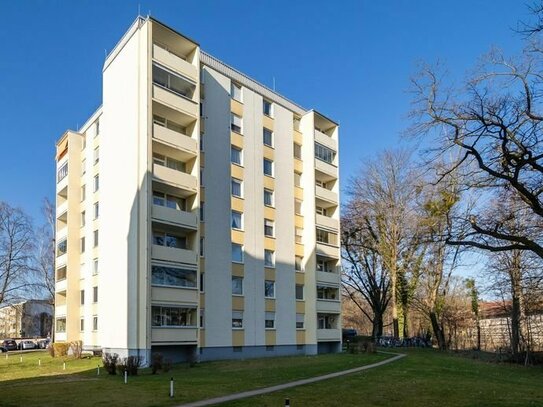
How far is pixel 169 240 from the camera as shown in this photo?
36281mm

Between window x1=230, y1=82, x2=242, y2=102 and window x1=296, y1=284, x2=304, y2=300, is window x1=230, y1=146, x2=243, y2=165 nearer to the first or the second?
window x1=230, y1=82, x2=242, y2=102

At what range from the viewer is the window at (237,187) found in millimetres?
40031

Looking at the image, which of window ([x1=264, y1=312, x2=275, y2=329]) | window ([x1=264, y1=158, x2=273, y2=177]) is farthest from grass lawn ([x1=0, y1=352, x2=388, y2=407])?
window ([x1=264, y1=158, x2=273, y2=177])

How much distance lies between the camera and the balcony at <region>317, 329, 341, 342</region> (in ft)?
147

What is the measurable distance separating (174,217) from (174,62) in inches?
423

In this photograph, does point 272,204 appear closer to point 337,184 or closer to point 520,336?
point 337,184

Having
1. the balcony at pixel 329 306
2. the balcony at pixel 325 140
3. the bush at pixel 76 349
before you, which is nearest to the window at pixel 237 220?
the balcony at pixel 329 306

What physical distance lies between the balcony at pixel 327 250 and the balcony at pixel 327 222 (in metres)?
1.73

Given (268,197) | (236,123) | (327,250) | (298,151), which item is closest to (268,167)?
(268,197)

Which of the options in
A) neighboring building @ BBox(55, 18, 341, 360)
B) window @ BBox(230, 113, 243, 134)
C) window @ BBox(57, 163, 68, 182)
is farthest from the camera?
window @ BBox(57, 163, 68, 182)

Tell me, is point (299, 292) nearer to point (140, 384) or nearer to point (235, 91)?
point (235, 91)

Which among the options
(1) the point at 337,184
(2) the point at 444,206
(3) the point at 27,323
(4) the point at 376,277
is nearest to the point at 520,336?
(4) the point at 376,277

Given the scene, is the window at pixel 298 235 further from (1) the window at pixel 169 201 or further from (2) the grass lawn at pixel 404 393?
(2) the grass lawn at pixel 404 393

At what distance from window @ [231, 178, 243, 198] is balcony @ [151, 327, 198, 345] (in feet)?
34.9
